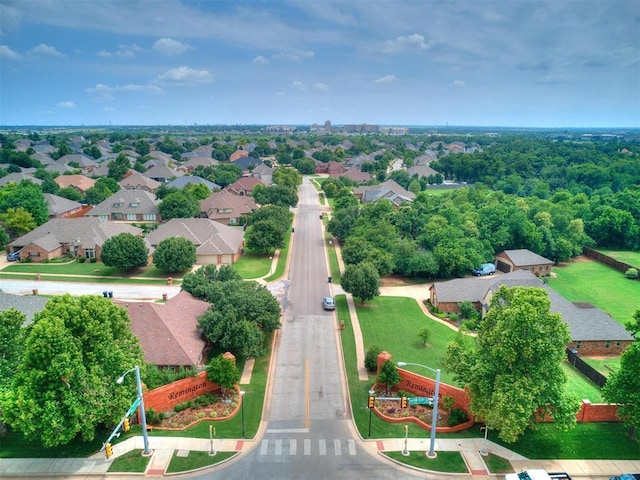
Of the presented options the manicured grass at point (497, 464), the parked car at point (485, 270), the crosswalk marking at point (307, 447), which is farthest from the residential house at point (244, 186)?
the manicured grass at point (497, 464)

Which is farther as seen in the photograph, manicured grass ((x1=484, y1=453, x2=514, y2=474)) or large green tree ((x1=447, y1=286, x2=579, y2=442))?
manicured grass ((x1=484, y1=453, x2=514, y2=474))

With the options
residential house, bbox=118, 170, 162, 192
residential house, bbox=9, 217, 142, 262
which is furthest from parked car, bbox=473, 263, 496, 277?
residential house, bbox=118, 170, 162, 192

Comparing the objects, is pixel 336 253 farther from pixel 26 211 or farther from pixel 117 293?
pixel 26 211

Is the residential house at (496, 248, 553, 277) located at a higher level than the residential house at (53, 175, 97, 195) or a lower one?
lower

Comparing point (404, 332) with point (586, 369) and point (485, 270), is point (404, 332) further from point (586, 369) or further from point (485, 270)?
point (485, 270)

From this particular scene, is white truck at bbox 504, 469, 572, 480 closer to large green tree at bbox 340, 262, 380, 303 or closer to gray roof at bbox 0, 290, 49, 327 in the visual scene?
large green tree at bbox 340, 262, 380, 303

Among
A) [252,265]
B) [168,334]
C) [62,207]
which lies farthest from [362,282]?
[62,207]

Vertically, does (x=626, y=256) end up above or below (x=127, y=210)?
below
